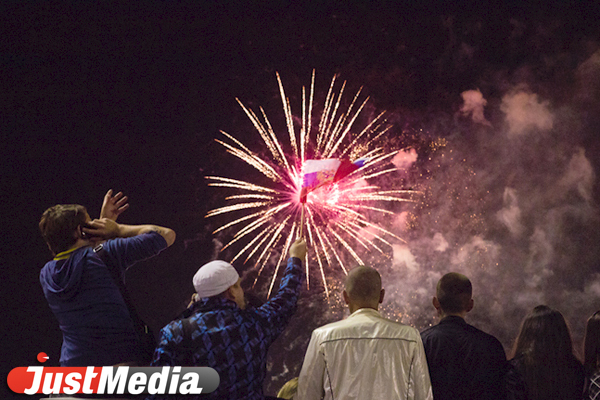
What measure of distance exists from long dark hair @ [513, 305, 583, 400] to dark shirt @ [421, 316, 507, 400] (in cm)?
21

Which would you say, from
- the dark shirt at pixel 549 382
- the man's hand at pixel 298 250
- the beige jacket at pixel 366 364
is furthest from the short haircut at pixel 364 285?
the dark shirt at pixel 549 382

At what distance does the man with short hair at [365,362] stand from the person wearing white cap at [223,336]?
0.97 feet

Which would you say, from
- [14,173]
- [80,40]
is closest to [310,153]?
[80,40]

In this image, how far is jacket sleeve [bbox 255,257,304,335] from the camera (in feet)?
10.4

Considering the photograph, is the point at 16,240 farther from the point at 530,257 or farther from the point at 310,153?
the point at 530,257

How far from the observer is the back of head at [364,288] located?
123 inches

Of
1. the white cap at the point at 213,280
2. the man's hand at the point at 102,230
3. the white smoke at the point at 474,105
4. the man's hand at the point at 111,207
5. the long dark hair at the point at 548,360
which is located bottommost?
the long dark hair at the point at 548,360

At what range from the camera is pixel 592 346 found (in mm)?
3307

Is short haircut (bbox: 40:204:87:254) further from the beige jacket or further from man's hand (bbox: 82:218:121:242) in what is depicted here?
the beige jacket

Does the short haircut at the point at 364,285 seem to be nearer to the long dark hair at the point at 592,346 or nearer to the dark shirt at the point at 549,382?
the dark shirt at the point at 549,382

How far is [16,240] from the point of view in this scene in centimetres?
747

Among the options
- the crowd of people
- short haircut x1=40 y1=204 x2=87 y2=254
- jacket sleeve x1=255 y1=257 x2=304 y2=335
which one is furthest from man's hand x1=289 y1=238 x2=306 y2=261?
short haircut x1=40 y1=204 x2=87 y2=254

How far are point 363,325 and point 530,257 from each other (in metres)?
7.43

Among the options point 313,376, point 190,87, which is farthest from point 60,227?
point 190,87
